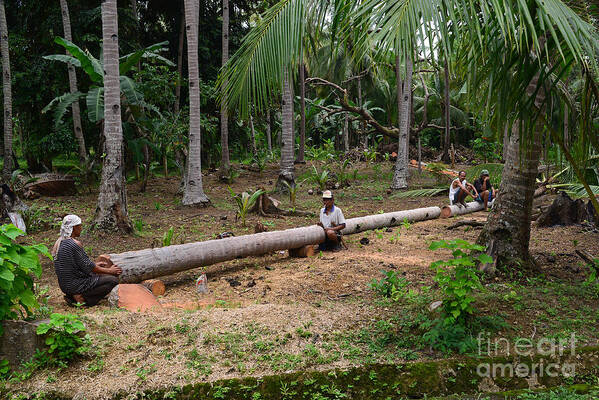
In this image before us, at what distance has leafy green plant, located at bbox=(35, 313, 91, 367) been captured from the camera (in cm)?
398

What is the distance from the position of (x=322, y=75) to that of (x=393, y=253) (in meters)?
22.7

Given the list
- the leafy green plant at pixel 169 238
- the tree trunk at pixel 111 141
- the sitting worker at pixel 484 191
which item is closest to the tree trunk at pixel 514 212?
the leafy green plant at pixel 169 238

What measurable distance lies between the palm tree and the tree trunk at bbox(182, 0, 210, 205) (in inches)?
300

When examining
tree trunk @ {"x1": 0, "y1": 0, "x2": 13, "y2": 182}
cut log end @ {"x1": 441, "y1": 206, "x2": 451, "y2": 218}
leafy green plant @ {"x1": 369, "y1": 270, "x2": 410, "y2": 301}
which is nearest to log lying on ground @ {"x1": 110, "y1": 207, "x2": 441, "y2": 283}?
leafy green plant @ {"x1": 369, "y1": 270, "x2": 410, "y2": 301}

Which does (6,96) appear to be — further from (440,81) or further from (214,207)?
(440,81)

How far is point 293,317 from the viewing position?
15.8 ft

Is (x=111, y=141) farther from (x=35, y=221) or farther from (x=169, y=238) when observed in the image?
(x=35, y=221)

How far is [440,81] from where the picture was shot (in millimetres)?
28922

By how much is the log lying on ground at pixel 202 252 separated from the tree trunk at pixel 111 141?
258 cm

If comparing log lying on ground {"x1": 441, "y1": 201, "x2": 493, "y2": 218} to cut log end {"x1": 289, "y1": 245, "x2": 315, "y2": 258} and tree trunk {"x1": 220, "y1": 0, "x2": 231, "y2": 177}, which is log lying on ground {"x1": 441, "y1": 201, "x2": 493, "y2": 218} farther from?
tree trunk {"x1": 220, "y1": 0, "x2": 231, "y2": 177}

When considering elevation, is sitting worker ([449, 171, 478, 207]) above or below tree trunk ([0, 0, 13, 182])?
below

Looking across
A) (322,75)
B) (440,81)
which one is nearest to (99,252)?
(322,75)

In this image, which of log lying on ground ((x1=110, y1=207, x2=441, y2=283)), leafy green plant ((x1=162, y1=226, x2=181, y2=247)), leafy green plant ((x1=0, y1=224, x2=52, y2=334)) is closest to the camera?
leafy green plant ((x1=0, y1=224, x2=52, y2=334))

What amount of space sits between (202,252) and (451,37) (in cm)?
469
